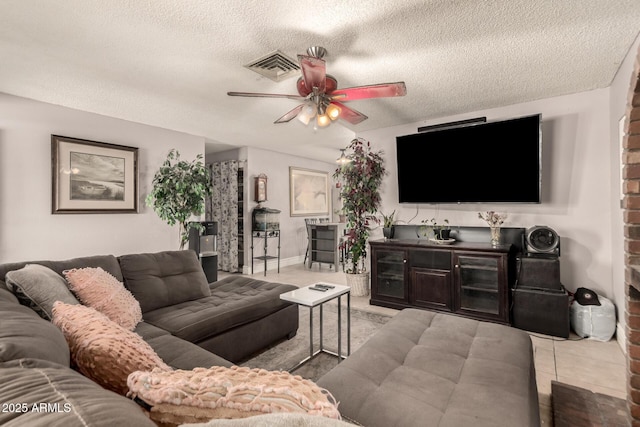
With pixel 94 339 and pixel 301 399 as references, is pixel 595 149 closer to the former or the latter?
pixel 301 399

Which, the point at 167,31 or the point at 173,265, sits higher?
the point at 167,31

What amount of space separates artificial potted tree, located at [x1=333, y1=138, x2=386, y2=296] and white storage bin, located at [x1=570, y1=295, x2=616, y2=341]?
2271 millimetres

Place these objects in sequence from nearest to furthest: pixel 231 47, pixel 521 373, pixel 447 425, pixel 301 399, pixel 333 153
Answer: pixel 301 399, pixel 447 425, pixel 521 373, pixel 231 47, pixel 333 153

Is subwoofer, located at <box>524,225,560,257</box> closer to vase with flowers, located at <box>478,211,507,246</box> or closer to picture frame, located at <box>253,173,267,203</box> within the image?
vase with flowers, located at <box>478,211,507,246</box>

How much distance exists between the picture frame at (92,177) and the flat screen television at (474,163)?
3.55 m

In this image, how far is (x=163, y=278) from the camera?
244 cm

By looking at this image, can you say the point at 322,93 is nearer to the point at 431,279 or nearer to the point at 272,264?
the point at 431,279

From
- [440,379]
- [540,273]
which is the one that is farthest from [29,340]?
[540,273]

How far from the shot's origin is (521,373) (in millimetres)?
1357

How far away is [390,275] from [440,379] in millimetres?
2452

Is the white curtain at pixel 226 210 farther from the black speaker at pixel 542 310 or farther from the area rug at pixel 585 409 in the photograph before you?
the area rug at pixel 585 409

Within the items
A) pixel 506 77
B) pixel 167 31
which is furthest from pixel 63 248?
pixel 506 77

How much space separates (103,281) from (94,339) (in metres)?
1.21

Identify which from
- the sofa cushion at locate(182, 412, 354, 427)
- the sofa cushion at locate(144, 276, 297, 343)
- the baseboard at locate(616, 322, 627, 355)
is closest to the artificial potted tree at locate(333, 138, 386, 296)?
the sofa cushion at locate(144, 276, 297, 343)
